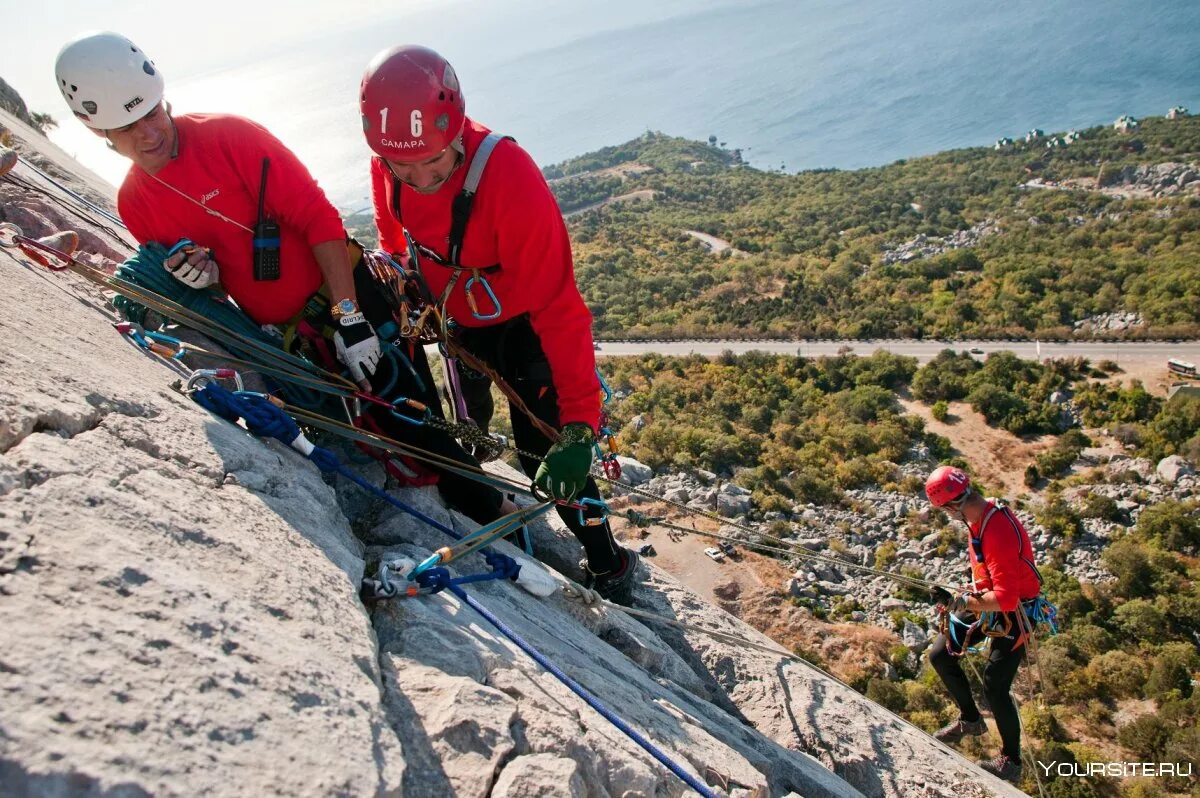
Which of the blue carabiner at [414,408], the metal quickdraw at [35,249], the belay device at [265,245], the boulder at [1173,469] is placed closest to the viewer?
the metal quickdraw at [35,249]

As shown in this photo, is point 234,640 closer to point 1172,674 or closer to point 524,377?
point 524,377

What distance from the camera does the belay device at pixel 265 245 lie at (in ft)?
11.0

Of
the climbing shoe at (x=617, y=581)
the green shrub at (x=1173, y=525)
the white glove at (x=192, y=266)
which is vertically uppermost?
the white glove at (x=192, y=266)

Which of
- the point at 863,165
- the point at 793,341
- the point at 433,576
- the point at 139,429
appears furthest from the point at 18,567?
the point at 863,165

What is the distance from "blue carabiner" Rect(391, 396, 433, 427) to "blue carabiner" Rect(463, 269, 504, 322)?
548 mm

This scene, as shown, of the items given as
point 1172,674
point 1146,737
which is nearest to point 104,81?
point 1146,737

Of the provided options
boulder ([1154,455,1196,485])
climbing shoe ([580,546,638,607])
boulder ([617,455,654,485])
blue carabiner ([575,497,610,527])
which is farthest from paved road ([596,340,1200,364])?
blue carabiner ([575,497,610,527])

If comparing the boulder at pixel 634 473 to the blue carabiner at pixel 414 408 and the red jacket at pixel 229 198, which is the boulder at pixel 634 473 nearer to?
the blue carabiner at pixel 414 408

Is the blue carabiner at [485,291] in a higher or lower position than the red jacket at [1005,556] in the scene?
higher

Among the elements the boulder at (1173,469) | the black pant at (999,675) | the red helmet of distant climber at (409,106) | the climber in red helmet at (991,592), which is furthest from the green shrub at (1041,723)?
the boulder at (1173,469)

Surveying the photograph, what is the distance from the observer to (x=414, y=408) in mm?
3912

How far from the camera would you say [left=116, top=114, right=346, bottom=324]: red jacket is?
329 cm

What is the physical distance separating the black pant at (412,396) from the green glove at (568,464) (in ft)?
2.27

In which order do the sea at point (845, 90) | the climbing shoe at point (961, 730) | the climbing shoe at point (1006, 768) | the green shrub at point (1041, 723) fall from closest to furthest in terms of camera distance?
the climbing shoe at point (1006, 768) → the climbing shoe at point (961, 730) → the green shrub at point (1041, 723) → the sea at point (845, 90)
